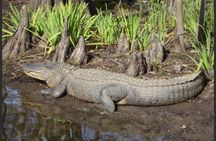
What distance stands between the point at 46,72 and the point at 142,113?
1684 mm

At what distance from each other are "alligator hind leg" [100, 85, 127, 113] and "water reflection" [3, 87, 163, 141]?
515 millimetres

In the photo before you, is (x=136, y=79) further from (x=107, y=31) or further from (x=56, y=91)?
(x=107, y=31)

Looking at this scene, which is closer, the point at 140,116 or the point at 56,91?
the point at 140,116

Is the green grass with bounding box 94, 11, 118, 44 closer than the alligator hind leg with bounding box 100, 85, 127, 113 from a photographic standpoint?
No

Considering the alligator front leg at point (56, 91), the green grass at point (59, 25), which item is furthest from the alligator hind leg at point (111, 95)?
the green grass at point (59, 25)

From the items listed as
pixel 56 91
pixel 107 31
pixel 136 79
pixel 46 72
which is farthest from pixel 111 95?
pixel 107 31

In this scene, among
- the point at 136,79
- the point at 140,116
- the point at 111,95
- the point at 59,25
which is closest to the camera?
the point at 140,116

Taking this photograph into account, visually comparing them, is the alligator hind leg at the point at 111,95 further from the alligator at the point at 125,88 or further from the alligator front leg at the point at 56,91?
the alligator front leg at the point at 56,91

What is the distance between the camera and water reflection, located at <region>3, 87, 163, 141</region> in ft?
18.3

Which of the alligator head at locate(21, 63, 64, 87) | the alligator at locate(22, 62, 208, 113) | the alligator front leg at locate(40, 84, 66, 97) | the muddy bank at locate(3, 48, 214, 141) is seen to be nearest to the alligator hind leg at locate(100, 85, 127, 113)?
the alligator at locate(22, 62, 208, 113)

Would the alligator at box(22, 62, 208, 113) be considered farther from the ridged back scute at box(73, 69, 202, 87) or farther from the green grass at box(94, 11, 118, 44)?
the green grass at box(94, 11, 118, 44)

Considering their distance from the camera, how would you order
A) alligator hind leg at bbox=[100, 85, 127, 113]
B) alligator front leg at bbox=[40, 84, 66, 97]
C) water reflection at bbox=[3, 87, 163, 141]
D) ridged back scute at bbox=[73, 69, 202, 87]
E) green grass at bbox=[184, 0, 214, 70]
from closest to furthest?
1. water reflection at bbox=[3, 87, 163, 141]
2. alligator hind leg at bbox=[100, 85, 127, 113]
3. ridged back scute at bbox=[73, 69, 202, 87]
4. alligator front leg at bbox=[40, 84, 66, 97]
5. green grass at bbox=[184, 0, 214, 70]

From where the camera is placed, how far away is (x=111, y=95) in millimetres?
6320

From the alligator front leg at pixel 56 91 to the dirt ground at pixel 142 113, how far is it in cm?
7
